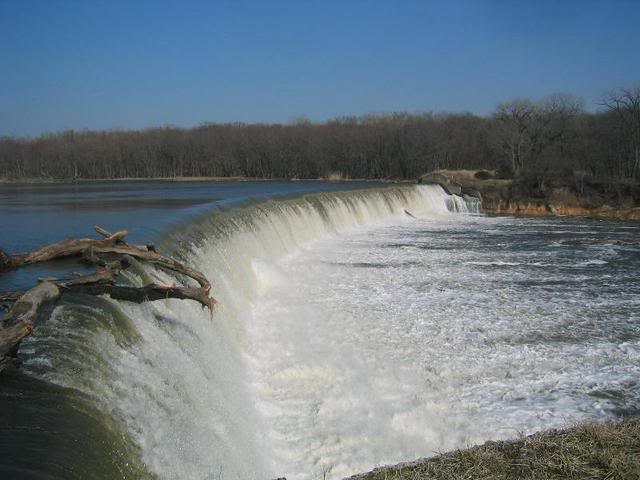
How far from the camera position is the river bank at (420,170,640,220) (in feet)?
103

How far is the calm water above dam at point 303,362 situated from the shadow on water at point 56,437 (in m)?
0.01

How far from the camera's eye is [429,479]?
384 cm

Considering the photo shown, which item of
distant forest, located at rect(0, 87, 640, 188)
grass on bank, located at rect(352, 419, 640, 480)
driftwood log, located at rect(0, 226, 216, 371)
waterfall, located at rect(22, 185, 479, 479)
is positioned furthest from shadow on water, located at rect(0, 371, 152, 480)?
distant forest, located at rect(0, 87, 640, 188)

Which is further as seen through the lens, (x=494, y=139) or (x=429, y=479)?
(x=494, y=139)

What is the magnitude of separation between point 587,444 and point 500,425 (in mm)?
1635

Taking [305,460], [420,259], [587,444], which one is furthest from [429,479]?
[420,259]

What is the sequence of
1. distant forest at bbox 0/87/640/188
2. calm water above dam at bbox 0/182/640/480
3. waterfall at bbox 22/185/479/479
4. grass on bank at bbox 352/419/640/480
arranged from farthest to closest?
1. distant forest at bbox 0/87/640/188
2. waterfall at bbox 22/185/479/479
3. calm water above dam at bbox 0/182/640/480
4. grass on bank at bbox 352/419/640/480

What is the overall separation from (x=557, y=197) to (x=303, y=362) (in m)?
29.4

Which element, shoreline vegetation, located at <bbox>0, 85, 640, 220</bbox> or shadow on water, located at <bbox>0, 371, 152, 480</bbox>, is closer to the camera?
shadow on water, located at <bbox>0, 371, 152, 480</bbox>

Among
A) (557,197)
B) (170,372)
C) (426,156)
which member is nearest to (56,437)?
(170,372)

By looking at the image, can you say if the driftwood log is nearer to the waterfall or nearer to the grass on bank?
the waterfall

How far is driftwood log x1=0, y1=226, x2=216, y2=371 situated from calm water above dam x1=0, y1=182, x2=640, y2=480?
0.20 m

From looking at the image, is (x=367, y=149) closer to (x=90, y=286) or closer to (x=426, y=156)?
(x=426, y=156)

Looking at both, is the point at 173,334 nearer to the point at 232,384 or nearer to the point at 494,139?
the point at 232,384
